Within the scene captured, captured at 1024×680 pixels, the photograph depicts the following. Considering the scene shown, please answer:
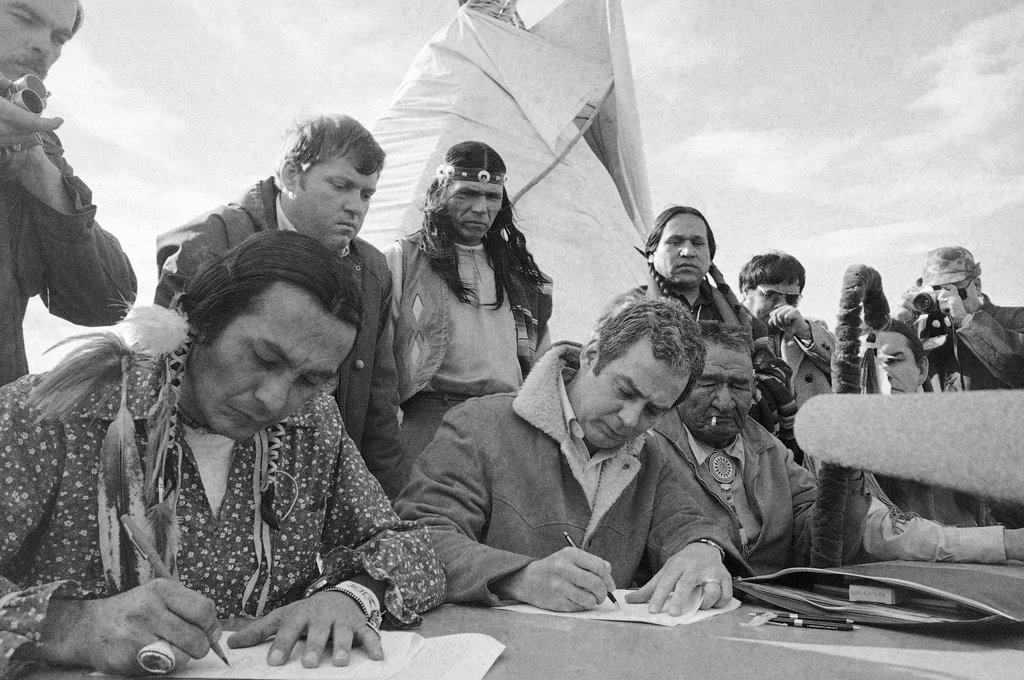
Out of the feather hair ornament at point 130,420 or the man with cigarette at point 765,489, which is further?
the man with cigarette at point 765,489

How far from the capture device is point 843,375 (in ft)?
6.75

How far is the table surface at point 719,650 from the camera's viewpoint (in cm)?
126

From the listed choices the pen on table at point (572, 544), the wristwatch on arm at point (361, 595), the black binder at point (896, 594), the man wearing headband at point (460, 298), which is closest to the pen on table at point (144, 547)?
the wristwatch on arm at point (361, 595)

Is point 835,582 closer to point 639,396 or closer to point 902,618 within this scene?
point 902,618

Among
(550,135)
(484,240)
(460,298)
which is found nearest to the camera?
(460,298)

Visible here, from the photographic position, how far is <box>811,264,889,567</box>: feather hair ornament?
6.82ft

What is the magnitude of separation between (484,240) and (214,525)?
5.70 ft

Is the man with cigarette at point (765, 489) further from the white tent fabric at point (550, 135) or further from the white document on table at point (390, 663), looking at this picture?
the white tent fabric at point (550, 135)

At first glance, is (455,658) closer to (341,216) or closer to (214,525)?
(214,525)

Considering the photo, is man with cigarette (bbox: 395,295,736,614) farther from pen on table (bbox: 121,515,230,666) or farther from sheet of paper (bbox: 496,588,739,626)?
pen on table (bbox: 121,515,230,666)

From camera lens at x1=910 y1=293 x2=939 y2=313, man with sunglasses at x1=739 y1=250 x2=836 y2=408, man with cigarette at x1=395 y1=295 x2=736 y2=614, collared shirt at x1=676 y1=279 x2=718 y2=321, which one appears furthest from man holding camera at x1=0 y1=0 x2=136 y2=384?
camera lens at x1=910 y1=293 x2=939 y2=313

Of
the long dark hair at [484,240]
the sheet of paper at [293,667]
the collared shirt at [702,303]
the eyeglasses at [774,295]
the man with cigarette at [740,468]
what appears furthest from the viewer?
the eyeglasses at [774,295]

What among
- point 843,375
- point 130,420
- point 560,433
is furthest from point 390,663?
point 843,375

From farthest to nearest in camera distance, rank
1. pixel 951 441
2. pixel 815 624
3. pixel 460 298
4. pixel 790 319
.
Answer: pixel 790 319, pixel 460 298, pixel 815 624, pixel 951 441
